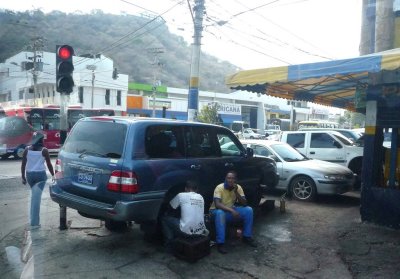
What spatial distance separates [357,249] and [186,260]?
268 centimetres

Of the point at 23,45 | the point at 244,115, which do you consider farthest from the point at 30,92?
the point at 244,115

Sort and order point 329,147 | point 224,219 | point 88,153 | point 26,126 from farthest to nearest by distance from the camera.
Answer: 1. point 26,126
2. point 329,147
3. point 224,219
4. point 88,153

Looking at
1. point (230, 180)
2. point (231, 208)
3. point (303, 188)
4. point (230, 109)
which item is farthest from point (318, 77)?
point (230, 109)

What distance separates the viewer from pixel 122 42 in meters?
103

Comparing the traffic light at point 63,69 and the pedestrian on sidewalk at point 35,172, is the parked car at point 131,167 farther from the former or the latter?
the traffic light at point 63,69

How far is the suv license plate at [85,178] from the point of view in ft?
17.3

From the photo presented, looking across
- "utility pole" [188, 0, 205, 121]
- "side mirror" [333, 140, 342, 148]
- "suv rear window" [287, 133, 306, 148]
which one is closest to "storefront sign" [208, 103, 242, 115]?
"utility pole" [188, 0, 205, 121]

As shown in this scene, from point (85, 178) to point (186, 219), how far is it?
154 centimetres

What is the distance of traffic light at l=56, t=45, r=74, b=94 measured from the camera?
22.6 ft

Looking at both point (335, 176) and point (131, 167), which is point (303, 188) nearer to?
point (335, 176)

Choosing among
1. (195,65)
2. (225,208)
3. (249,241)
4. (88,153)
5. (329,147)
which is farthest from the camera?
(195,65)

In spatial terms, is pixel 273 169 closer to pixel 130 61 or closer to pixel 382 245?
pixel 382 245

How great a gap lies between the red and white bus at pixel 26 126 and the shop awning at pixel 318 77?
1450 centimetres

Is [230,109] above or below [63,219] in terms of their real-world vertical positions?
above
